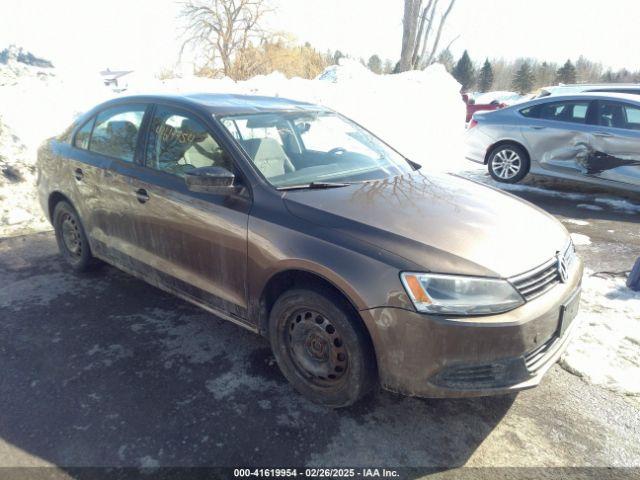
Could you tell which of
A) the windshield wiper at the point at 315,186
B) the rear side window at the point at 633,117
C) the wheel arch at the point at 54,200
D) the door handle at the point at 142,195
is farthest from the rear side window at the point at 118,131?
the rear side window at the point at 633,117

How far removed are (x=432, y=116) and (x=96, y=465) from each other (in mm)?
12191

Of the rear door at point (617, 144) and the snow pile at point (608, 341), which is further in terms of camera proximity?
the rear door at point (617, 144)

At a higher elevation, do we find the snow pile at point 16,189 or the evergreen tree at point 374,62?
the evergreen tree at point 374,62

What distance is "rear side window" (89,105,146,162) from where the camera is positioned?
3.57 m

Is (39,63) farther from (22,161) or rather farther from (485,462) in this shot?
(485,462)

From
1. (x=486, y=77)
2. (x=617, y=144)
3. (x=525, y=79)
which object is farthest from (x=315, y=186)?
(x=486, y=77)

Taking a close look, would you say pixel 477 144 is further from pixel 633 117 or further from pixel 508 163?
pixel 633 117

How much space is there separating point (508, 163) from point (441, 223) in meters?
6.23

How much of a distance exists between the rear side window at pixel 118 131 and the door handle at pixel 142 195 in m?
0.31

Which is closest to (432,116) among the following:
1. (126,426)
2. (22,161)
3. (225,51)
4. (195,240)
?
(22,161)

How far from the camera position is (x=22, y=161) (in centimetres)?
657

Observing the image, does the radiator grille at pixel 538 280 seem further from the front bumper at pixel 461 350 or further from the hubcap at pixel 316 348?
the hubcap at pixel 316 348

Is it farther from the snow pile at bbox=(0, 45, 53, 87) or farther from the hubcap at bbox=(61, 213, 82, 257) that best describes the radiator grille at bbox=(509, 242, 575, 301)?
the snow pile at bbox=(0, 45, 53, 87)

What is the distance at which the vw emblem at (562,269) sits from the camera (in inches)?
97.6
